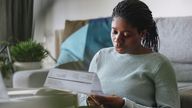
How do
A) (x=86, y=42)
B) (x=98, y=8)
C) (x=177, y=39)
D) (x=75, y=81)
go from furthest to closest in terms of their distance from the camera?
(x=98, y=8) < (x=86, y=42) < (x=177, y=39) < (x=75, y=81)

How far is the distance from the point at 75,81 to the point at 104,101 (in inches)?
4.9

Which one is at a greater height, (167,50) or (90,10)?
(90,10)

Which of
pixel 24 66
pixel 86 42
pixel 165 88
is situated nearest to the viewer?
pixel 165 88

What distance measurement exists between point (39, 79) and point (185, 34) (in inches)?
34.5

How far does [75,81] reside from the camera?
0.87m

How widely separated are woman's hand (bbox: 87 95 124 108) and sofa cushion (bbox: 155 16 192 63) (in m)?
1.00

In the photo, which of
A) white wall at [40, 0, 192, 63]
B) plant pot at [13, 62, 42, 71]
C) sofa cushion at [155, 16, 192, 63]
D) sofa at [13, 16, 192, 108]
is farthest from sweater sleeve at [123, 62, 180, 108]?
plant pot at [13, 62, 42, 71]

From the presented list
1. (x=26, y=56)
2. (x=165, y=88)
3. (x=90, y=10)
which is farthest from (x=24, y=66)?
(x=165, y=88)

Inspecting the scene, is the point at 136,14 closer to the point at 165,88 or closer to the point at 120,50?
the point at 120,50

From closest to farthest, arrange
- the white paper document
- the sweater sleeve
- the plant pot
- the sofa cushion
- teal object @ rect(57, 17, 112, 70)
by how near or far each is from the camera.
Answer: the white paper document, the sweater sleeve, the sofa cushion, teal object @ rect(57, 17, 112, 70), the plant pot

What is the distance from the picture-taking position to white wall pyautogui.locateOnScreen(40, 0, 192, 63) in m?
2.29

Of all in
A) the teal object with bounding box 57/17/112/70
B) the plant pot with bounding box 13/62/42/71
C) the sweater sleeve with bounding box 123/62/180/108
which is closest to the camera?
the sweater sleeve with bounding box 123/62/180/108

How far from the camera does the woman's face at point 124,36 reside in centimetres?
110

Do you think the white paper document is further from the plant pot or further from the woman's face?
the plant pot
